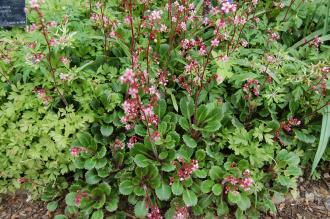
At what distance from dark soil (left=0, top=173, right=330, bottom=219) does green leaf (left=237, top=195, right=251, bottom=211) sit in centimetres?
33

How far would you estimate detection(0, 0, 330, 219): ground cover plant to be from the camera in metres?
2.90

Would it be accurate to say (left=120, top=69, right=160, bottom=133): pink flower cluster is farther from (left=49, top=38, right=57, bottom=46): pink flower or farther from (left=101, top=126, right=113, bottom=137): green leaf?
(left=49, top=38, right=57, bottom=46): pink flower

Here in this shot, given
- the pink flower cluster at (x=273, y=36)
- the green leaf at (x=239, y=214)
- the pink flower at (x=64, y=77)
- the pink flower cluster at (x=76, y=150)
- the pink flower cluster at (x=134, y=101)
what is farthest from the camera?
the pink flower cluster at (x=273, y=36)

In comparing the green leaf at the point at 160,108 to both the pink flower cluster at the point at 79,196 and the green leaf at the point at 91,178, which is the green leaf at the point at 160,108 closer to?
the green leaf at the point at 91,178

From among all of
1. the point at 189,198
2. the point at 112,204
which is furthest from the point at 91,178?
the point at 189,198

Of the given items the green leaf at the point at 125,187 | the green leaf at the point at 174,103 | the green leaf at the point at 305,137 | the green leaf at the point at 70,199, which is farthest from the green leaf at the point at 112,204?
the green leaf at the point at 305,137

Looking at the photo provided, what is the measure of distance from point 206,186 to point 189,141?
0.37 m

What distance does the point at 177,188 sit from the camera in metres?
2.88

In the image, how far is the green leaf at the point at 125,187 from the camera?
289 cm

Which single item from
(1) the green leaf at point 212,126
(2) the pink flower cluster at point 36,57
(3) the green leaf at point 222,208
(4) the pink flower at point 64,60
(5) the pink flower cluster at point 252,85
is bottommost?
(3) the green leaf at point 222,208

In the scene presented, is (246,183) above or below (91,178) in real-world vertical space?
above

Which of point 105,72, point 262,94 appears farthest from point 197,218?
point 105,72

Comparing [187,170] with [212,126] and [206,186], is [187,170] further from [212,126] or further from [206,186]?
[212,126]

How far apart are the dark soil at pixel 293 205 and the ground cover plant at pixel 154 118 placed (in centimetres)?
13
